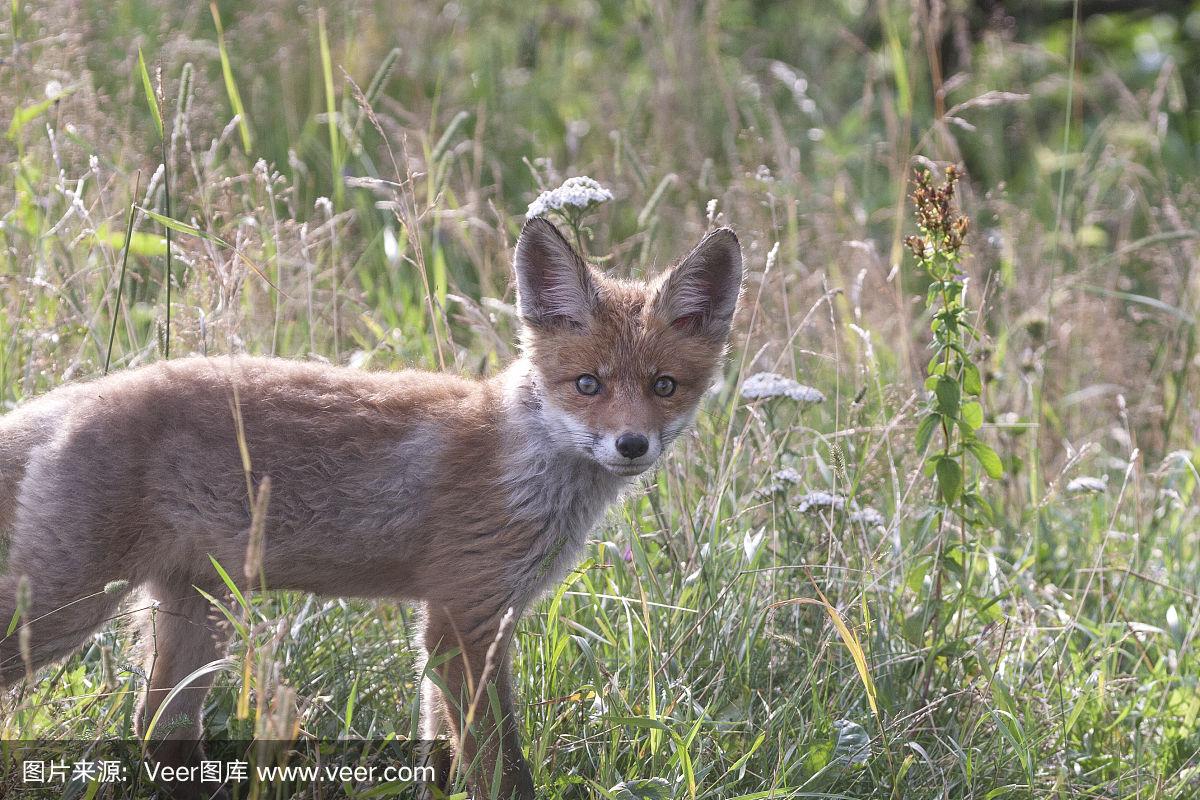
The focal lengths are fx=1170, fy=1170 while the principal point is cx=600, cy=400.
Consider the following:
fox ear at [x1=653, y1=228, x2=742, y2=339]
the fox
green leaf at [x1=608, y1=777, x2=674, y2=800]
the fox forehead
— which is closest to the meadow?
green leaf at [x1=608, y1=777, x2=674, y2=800]

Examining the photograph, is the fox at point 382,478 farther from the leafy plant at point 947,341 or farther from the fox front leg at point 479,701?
the leafy plant at point 947,341

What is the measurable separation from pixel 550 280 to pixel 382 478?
844mm

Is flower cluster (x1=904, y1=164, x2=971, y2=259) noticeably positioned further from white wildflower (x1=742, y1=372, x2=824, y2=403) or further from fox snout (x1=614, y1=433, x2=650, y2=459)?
fox snout (x1=614, y1=433, x2=650, y2=459)

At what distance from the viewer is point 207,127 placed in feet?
21.9

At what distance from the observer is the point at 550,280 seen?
3.80 m

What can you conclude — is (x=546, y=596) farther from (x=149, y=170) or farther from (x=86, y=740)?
(x=149, y=170)

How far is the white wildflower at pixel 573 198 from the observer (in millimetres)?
3900

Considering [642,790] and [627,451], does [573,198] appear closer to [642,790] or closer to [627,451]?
[627,451]

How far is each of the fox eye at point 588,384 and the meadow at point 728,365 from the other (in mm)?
618

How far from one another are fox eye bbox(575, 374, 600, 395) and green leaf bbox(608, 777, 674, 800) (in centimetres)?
116

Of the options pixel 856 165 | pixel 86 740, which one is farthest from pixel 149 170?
pixel 856 165

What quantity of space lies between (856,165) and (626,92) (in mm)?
1787

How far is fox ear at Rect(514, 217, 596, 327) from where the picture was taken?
3.68 metres

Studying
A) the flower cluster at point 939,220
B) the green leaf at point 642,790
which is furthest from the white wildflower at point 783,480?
the green leaf at point 642,790
